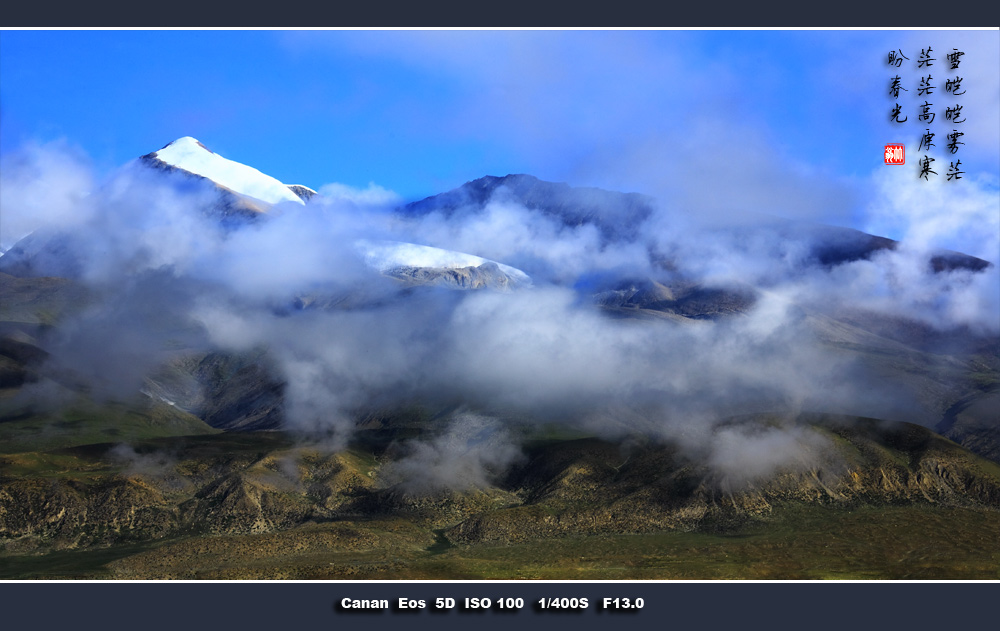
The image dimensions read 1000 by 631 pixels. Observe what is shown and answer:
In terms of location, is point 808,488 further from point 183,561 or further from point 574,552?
point 183,561

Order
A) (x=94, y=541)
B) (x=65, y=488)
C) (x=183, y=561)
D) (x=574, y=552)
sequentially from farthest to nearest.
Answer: (x=65, y=488) → (x=94, y=541) → (x=574, y=552) → (x=183, y=561)

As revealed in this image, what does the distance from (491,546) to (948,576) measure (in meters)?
75.5

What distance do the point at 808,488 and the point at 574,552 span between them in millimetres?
59086

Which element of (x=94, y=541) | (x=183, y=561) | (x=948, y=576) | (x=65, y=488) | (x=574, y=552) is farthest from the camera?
(x=65, y=488)

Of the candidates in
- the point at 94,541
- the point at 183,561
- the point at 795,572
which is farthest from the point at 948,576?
the point at 94,541

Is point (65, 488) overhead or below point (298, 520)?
overhead

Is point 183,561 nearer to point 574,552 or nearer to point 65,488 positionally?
point 65,488

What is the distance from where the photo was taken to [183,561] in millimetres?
149500

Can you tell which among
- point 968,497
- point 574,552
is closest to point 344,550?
point 574,552

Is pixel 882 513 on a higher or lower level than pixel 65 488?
lower

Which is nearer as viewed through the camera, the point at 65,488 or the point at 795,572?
the point at 795,572

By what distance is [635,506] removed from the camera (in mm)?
186000

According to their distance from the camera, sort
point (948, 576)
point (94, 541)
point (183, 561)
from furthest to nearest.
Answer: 1. point (94, 541)
2. point (183, 561)
3. point (948, 576)

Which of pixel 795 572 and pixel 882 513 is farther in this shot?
pixel 882 513
